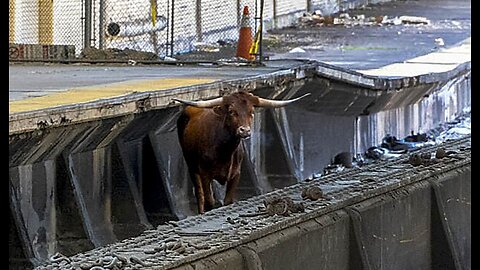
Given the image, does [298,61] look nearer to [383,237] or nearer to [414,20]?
[383,237]

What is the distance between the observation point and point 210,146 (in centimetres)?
1441

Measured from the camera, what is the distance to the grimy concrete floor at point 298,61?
1352 cm

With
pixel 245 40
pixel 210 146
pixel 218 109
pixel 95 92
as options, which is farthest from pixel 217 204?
pixel 245 40

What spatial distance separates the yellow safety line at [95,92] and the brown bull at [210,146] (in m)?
0.43

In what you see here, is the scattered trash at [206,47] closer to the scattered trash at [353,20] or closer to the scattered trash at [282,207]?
the scattered trash at [353,20]

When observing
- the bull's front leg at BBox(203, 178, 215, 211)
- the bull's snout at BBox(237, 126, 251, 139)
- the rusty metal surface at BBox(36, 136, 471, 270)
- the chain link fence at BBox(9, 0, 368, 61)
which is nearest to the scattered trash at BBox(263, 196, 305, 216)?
the rusty metal surface at BBox(36, 136, 471, 270)

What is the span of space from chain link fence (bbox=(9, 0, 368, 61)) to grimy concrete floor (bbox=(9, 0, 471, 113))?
0.95 meters

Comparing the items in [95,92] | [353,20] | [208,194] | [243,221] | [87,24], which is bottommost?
[208,194]

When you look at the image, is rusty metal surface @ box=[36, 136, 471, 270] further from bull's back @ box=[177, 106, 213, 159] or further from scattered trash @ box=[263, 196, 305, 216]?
bull's back @ box=[177, 106, 213, 159]

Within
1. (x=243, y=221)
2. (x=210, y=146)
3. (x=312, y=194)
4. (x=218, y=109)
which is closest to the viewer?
(x=243, y=221)

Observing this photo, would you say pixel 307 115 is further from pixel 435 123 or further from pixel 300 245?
pixel 300 245

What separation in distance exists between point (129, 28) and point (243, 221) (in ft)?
55.1
